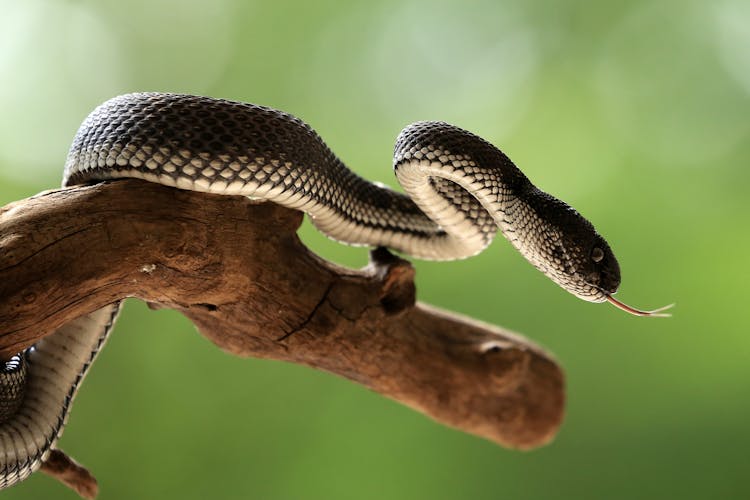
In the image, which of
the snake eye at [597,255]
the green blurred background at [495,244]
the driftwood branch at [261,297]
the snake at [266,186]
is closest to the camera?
the driftwood branch at [261,297]

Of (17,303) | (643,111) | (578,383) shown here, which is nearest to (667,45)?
(643,111)

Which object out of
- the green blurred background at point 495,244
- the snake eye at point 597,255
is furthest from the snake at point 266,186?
the green blurred background at point 495,244

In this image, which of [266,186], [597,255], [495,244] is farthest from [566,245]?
[495,244]

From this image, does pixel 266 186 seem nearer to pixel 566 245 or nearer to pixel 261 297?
pixel 261 297

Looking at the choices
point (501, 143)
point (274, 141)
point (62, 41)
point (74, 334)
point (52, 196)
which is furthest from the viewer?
point (501, 143)

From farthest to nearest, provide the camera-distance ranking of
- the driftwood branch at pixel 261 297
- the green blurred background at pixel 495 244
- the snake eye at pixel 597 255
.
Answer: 1. the green blurred background at pixel 495 244
2. the snake eye at pixel 597 255
3. the driftwood branch at pixel 261 297

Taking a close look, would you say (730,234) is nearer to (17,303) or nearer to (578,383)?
(578,383)

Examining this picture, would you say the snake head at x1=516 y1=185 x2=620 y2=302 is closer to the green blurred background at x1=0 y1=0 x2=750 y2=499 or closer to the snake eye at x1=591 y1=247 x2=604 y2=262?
the snake eye at x1=591 y1=247 x2=604 y2=262

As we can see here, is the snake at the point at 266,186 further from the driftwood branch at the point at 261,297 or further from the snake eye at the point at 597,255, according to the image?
the driftwood branch at the point at 261,297
